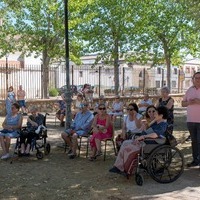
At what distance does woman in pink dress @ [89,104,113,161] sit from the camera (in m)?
8.04

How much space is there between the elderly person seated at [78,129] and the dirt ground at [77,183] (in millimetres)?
295

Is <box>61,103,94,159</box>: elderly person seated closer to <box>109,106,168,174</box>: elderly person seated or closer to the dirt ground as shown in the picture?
the dirt ground

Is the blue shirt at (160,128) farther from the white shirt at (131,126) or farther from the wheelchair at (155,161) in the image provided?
the white shirt at (131,126)

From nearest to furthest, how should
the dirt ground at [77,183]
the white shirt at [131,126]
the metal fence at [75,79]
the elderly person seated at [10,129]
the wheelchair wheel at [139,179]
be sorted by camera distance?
the dirt ground at [77,183] → the wheelchair wheel at [139,179] → the white shirt at [131,126] → the elderly person seated at [10,129] → the metal fence at [75,79]

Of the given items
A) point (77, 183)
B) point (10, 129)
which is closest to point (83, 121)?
point (10, 129)

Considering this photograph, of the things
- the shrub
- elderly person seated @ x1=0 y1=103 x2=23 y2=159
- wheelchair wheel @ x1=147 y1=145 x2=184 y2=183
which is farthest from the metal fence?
wheelchair wheel @ x1=147 y1=145 x2=184 y2=183

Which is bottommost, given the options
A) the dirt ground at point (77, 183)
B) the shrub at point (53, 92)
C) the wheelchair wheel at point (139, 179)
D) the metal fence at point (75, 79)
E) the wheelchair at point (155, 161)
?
the dirt ground at point (77, 183)

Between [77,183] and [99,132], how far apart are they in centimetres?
186

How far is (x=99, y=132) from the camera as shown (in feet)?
26.4

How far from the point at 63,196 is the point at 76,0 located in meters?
18.7

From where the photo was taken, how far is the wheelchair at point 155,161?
613cm

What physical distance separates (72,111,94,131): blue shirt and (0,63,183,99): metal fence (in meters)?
10.8

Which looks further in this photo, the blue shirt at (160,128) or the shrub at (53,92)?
the shrub at (53,92)

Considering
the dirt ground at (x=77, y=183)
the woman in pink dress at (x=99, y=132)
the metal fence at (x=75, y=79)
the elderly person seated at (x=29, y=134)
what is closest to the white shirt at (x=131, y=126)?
the woman in pink dress at (x=99, y=132)
